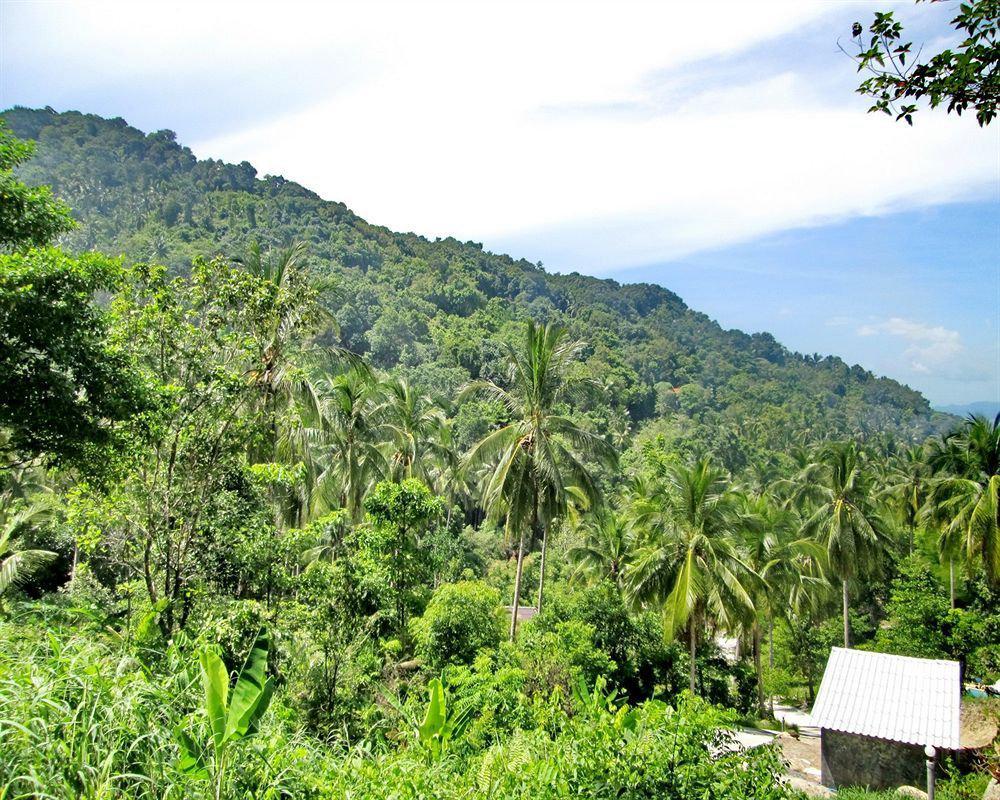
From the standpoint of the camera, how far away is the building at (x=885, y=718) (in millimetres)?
12438

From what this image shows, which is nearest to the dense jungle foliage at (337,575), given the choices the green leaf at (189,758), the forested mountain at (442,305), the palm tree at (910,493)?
the green leaf at (189,758)

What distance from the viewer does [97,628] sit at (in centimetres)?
869

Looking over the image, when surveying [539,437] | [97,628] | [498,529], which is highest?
[539,437]

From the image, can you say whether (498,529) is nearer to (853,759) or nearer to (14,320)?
(853,759)

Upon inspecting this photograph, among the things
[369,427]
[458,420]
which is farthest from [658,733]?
[458,420]

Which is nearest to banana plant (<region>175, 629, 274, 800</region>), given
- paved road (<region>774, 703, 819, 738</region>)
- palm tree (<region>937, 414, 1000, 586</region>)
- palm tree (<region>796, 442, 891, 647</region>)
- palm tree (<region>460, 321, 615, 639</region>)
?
palm tree (<region>460, 321, 615, 639</region>)

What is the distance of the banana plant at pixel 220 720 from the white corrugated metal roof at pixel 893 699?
11546 mm

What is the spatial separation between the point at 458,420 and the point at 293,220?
85152 mm

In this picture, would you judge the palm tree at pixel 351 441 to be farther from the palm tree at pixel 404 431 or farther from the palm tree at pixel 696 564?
the palm tree at pixel 696 564

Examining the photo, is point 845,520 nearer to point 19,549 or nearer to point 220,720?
point 220,720

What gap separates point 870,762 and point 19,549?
22.1m

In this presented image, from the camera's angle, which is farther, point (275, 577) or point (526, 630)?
point (526, 630)

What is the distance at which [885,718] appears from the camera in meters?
12.7

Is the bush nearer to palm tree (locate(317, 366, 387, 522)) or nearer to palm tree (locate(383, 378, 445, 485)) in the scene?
palm tree (locate(317, 366, 387, 522))
